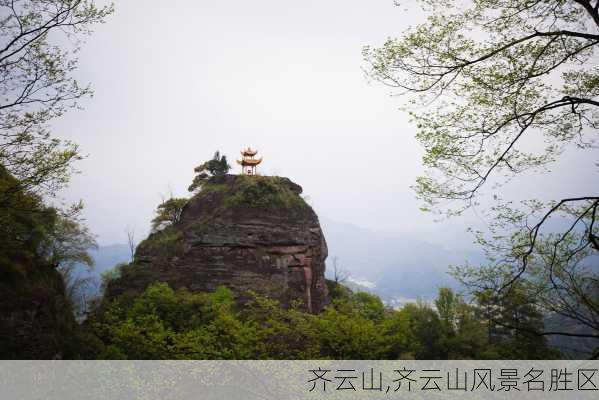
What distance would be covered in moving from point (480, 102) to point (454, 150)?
0.82 metres

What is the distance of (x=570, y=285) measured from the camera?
6059 mm

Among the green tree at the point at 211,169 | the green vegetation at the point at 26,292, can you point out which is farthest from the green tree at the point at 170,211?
the green vegetation at the point at 26,292

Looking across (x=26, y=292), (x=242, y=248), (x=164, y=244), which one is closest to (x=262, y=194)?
(x=242, y=248)

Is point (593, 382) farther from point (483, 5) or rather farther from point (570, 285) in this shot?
point (483, 5)

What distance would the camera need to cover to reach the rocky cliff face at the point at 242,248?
23.5 metres

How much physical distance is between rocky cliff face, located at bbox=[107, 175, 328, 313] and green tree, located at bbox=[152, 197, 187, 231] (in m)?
2.36

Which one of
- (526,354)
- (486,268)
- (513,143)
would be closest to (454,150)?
(513,143)

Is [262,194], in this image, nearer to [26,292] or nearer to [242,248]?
[242,248]

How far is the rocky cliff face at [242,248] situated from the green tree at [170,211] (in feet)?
7.74

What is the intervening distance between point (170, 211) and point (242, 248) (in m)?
9.34

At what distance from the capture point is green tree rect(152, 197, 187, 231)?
95.8ft

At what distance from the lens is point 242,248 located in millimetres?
24531

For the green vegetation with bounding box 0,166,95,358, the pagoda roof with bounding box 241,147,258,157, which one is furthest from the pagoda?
the green vegetation with bounding box 0,166,95,358

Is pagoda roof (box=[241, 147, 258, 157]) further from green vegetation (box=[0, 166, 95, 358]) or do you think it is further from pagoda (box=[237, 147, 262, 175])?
green vegetation (box=[0, 166, 95, 358])
